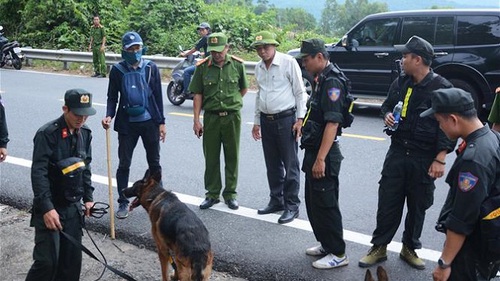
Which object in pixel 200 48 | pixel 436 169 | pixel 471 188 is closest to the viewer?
pixel 471 188

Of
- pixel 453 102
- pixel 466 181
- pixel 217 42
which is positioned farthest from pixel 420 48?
pixel 217 42

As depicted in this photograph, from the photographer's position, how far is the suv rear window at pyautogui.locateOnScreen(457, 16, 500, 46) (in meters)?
9.18

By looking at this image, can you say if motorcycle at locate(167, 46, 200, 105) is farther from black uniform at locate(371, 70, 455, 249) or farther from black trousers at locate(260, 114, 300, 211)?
black uniform at locate(371, 70, 455, 249)

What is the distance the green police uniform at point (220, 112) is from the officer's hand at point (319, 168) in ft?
5.29

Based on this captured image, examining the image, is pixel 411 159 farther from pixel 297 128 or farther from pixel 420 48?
pixel 297 128

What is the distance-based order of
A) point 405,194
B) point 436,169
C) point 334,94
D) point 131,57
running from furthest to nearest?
point 131,57
point 405,194
point 334,94
point 436,169

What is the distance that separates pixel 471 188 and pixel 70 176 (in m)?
2.49

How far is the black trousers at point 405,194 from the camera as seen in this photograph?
421 cm

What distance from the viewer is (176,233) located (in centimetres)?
392

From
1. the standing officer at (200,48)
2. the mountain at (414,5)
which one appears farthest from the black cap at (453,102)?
the mountain at (414,5)

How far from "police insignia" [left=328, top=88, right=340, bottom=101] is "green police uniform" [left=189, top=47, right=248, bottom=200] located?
1.67 metres

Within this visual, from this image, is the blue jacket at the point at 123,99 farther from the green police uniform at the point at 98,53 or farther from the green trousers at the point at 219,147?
the green police uniform at the point at 98,53

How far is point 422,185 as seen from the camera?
4.22 meters

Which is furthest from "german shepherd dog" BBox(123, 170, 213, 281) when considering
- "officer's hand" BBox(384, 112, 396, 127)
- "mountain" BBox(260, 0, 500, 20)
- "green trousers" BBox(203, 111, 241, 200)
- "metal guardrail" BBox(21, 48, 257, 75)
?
"metal guardrail" BBox(21, 48, 257, 75)
